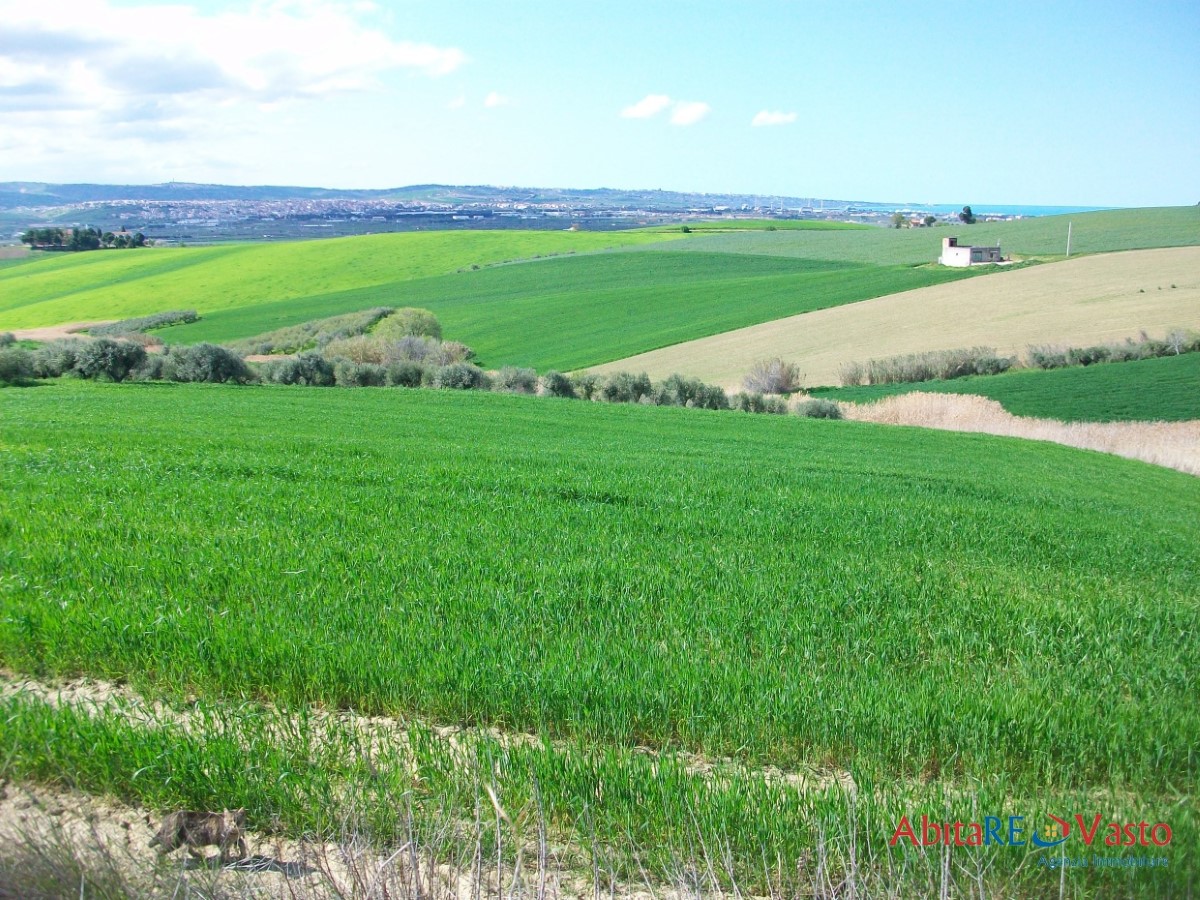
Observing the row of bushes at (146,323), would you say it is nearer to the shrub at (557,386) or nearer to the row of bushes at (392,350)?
the row of bushes at (392,350)

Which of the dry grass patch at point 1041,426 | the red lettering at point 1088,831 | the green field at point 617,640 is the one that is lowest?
the dry grass patch at point 1041,426

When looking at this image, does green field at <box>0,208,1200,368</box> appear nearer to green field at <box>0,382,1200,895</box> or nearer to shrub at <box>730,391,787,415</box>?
shrub at <box>730,391,787,415</box>

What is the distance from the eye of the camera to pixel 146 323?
7331cm

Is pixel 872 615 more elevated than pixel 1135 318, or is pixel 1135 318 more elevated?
pixel 1135 318

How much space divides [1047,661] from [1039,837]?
283 cm

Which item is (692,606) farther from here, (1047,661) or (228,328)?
(228,328)

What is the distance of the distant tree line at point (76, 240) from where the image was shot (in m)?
126

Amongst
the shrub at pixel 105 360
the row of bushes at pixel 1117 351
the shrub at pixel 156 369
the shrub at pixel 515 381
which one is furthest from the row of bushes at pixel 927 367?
the shrub at pixel 105 360

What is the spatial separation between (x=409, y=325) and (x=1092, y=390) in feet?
152

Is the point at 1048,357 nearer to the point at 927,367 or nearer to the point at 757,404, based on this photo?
the point at 927,367

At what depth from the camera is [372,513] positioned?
1012 cm

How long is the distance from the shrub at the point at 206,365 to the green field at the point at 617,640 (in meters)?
27.5

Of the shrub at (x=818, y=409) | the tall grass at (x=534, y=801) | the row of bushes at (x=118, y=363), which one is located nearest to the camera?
the tall grass at (x=534, y=801)

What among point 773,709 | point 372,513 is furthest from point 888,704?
point 372,513
